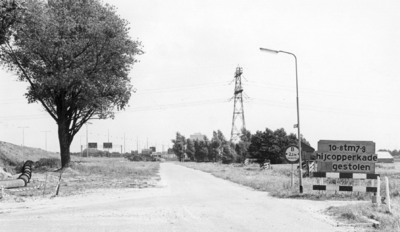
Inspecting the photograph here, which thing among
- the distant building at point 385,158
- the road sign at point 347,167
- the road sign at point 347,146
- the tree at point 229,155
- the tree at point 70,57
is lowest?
the distant building at point 385,158

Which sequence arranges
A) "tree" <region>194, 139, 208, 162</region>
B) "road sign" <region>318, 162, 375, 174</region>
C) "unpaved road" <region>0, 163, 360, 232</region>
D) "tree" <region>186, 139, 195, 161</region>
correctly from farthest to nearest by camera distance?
"tree" <region>186, 139, 195, 161</region> < "tree" <region>194, 139, 208, 162</region> < "road sign" <region>318, 162, 375, 174</region> < "unpaved road" <region>0, 163, 360, 232</region>

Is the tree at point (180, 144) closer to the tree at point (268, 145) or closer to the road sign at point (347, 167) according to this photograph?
the tree at point (268, 145)

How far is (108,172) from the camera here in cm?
4206

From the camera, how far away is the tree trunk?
38.0 meters

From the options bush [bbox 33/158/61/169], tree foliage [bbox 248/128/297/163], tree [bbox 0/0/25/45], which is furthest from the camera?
tree foliage [bbox 248/128/297/163]

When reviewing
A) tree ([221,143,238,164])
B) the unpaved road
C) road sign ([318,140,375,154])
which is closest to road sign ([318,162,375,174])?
road sign ([318,140,375,154])

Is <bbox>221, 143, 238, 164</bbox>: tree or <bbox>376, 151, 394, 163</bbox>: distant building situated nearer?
<bbox>221, 143, 238, 164</bbox>: tree

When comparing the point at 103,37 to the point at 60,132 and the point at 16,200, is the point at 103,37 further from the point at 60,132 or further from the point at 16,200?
the point at 16,200

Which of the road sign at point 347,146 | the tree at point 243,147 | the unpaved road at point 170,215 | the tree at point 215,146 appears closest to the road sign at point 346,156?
the road sign at point 347,146

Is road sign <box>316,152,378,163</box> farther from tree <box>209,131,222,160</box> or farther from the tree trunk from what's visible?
tree <box>209,131,222,160</box>

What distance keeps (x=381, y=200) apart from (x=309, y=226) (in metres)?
4.76

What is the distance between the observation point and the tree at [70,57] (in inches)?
1315

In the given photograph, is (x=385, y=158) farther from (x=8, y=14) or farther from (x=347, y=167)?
(x=8, y=14)

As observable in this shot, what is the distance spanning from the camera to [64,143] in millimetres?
38500
